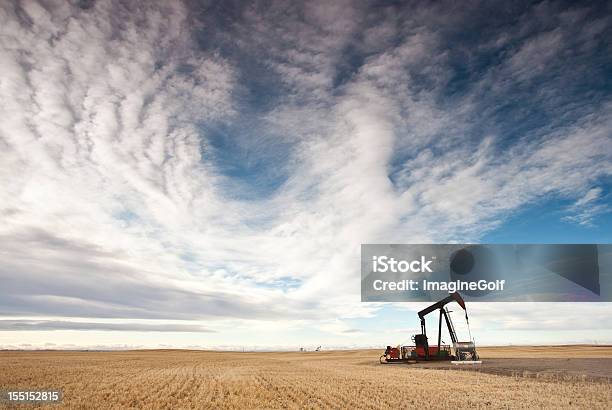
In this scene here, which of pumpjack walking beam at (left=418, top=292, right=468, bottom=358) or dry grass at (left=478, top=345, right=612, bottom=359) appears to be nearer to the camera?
pumpjack walking beam at (left=418, top=292, right=468, bottom=358)

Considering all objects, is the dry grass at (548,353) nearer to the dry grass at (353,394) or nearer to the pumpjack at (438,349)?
the pumpjack at (438,349)

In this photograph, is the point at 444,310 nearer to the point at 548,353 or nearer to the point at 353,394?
the point at 353,394

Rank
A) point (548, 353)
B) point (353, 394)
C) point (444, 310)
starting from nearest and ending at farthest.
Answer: point (353, 394) → point (444, 310) → point (548, 353)

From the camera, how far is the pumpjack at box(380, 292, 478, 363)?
42.1m

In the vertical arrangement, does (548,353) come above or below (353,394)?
above

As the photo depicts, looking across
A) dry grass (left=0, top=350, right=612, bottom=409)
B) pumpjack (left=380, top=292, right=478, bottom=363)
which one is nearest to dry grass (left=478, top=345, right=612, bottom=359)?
pumpjack (left=380, top=292, right=478, bottom=363)

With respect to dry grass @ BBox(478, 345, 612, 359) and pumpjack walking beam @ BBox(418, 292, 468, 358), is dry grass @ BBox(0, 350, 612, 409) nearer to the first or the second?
pumpjack walking beam @ BBox(418, 292, 468, 358)

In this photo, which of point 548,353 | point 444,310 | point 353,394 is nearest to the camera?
point 353,394

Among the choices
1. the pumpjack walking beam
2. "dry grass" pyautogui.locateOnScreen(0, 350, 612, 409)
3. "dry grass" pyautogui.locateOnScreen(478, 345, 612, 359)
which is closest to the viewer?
"dry grass" pyautogui.locateOnScreen(0, 350, 612, 409)

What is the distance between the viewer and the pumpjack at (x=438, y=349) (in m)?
42.1

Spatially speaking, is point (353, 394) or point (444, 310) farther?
point (444, 310)

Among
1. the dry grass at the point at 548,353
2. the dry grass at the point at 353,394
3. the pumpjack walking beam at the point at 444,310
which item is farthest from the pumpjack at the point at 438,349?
the dry grass at the point at 548,353

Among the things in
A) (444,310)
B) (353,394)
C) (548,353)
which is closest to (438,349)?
(444,310)

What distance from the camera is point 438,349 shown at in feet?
148
